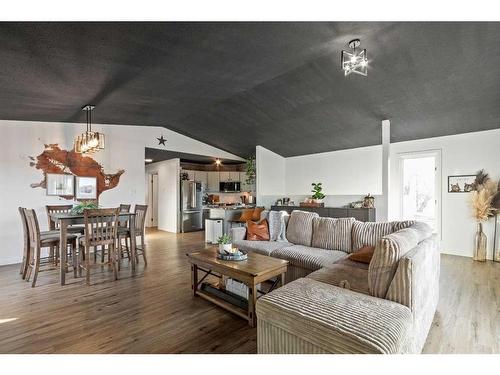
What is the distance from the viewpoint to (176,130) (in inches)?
265

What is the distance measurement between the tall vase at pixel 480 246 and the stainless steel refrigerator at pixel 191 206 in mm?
6938

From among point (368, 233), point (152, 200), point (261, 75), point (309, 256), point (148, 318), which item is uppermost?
Result: point (261, 75)

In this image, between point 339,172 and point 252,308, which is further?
point 339,172

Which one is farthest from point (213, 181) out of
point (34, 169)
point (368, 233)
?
point (368, 233)

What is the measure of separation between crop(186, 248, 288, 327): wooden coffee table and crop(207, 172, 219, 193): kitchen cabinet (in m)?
6.21

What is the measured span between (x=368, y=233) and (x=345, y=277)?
3.84 feet

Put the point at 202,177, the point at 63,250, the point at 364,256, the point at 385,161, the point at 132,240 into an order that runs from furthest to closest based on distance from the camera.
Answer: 1. the point at 202,177
2. the point at 385,161
3. the point at 132,240
4. the point at 63,250
5. the point at 364,256

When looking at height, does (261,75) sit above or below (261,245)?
above

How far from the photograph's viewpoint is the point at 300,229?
3.86m

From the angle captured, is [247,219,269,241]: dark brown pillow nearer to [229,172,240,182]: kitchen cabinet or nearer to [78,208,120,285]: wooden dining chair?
[78,208,120,285]: wooden dining chair

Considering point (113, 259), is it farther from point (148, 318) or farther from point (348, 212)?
point (348, 212)

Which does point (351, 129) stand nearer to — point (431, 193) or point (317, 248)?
point (431, 193)
